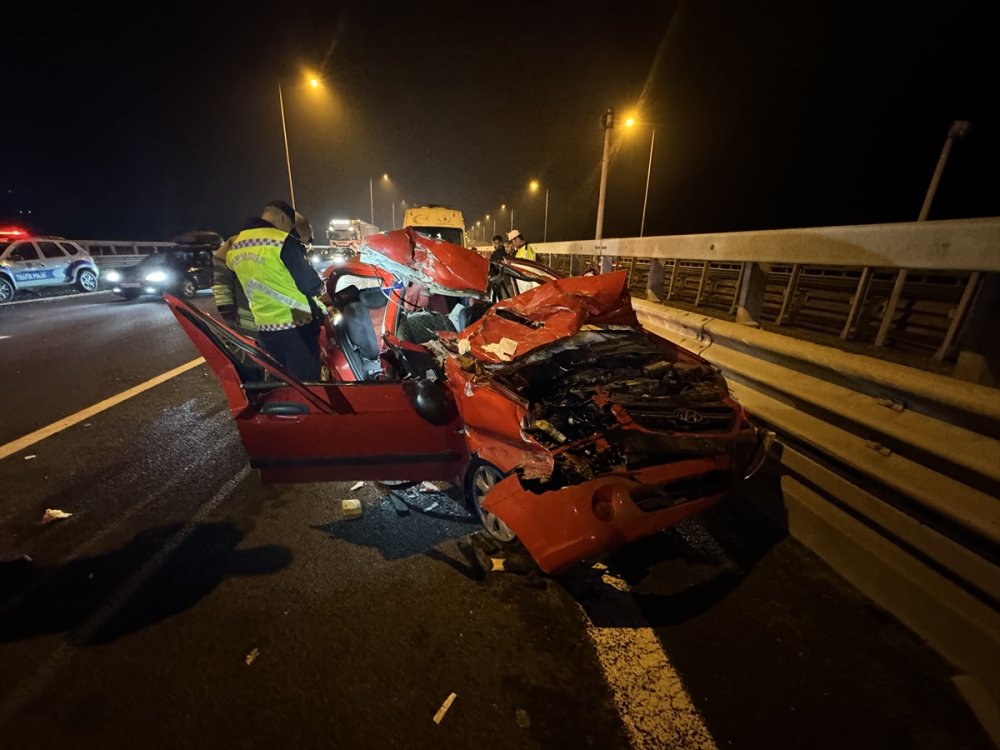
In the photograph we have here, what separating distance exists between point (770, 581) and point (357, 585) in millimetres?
2225

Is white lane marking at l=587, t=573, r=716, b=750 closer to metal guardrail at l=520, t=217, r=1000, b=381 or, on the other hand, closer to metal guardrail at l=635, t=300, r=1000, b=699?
metal guardrail at l=635, t=300, r=1000, b=699

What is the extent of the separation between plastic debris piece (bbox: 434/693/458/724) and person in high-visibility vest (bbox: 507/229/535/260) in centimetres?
717

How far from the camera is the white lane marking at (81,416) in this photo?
13.6 feet

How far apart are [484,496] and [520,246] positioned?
22.9ft

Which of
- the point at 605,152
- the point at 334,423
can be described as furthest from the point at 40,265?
the point at 334,423

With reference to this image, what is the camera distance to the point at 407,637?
2.19 m

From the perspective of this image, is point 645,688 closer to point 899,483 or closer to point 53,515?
point 899,483

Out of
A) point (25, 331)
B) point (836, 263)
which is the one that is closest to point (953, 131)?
point (836, 263)

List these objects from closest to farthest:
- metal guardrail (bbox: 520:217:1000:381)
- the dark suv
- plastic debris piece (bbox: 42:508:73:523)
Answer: metal guardrail (bbox: 520:217:1000:381)
plastic debris piece (bbox: 42:508:73:523)
the dark suv

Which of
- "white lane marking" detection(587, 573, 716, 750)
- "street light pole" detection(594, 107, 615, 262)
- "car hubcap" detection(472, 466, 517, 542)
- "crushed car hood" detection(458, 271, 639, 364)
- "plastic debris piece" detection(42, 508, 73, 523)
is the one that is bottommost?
"plastic debris piece" detection(42, 508, 73, 523)

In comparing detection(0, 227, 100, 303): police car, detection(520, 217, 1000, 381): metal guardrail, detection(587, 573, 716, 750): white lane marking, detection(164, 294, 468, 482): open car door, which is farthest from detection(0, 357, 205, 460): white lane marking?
detection(0, 227, 100, 303): police car

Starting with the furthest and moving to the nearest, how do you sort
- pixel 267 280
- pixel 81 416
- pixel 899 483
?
pixel 81 416 < pixel 267 280 < pixel 899 483

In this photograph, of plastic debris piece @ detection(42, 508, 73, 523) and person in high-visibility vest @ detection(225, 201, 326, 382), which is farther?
person in high-visibility vest @ detection(225, 201, 326, 382)

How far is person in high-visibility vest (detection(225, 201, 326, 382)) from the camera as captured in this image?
3859mm
